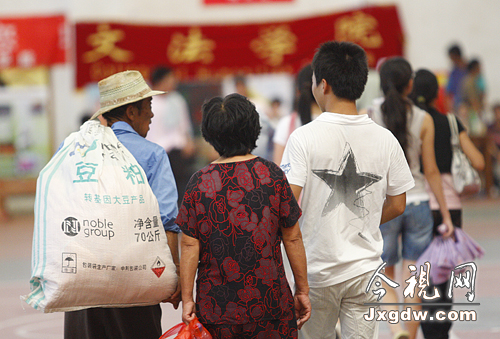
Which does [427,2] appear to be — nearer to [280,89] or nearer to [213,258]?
[280,89]

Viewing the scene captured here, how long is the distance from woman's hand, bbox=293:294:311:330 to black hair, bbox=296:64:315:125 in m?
1.46

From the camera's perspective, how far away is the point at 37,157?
39.8 ft

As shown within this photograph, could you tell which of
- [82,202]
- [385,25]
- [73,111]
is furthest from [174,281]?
[73,111]

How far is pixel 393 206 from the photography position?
9.59 ft

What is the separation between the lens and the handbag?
395 cm

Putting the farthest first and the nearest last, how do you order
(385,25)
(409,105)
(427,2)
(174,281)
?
(427,2) < (385,25) < (409,105) < (174,281)

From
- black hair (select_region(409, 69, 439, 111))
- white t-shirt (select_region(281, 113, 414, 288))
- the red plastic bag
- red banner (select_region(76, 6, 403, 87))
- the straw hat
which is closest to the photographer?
the red plastic bag

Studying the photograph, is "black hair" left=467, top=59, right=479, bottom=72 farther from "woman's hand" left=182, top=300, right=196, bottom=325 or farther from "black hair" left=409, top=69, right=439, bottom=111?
"woman's hand" left=182, top=300, right=196, bottom=325

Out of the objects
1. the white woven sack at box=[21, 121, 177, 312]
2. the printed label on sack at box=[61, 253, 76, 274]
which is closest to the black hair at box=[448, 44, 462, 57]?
the white woven sack at box=[21, 121, 177, 312]

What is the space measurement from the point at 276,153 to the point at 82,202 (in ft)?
5.56

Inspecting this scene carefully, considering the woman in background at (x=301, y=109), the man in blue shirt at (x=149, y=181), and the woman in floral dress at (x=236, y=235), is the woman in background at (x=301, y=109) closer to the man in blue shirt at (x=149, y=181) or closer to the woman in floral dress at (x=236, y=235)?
the man in blue shirt at (x=149, y=181)

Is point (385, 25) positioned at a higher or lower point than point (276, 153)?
higher

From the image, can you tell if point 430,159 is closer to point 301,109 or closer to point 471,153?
point 471,153

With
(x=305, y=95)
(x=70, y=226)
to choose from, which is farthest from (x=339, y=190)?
(x=305, y=95)
